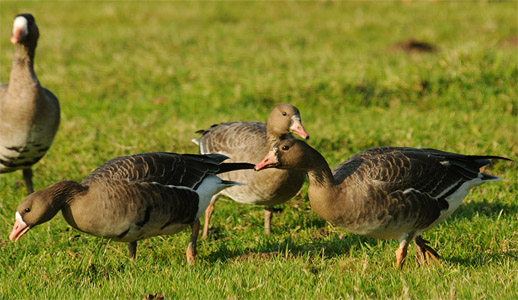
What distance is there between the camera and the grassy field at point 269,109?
5.38 m

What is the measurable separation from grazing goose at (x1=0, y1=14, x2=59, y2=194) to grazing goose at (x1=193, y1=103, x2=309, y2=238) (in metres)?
2.07

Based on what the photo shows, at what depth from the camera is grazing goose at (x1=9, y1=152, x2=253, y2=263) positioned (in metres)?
5.59

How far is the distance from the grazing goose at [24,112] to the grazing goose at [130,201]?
1953 millimetres

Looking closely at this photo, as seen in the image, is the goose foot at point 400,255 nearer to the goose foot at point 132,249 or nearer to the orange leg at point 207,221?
the orange leg at point 207,221

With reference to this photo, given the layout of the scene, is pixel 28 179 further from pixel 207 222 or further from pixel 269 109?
pixel 269 109

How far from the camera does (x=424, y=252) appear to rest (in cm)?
604

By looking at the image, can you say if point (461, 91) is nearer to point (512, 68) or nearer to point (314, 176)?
point (512, 68)

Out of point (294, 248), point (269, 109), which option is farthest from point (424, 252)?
point (269, 109)

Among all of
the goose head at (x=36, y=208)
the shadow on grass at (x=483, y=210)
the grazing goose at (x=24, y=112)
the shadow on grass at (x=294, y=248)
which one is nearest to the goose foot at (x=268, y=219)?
the shadow on grass at (x=294, y=248)

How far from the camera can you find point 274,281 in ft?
17.2

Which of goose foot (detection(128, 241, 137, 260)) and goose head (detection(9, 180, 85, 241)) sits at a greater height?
goose head (detection(9, 180, 85, 241))

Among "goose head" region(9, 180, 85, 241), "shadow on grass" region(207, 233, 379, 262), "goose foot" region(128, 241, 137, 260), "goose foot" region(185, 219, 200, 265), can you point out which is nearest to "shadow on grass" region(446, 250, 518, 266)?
"shadow on grass" region(207, 233, 379, 262)

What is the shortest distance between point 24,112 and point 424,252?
16.2 feet

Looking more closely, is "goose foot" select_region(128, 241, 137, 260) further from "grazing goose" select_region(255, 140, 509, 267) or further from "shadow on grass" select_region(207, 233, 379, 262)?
"grazing goose" select_region(255, 140, 509, 267)
